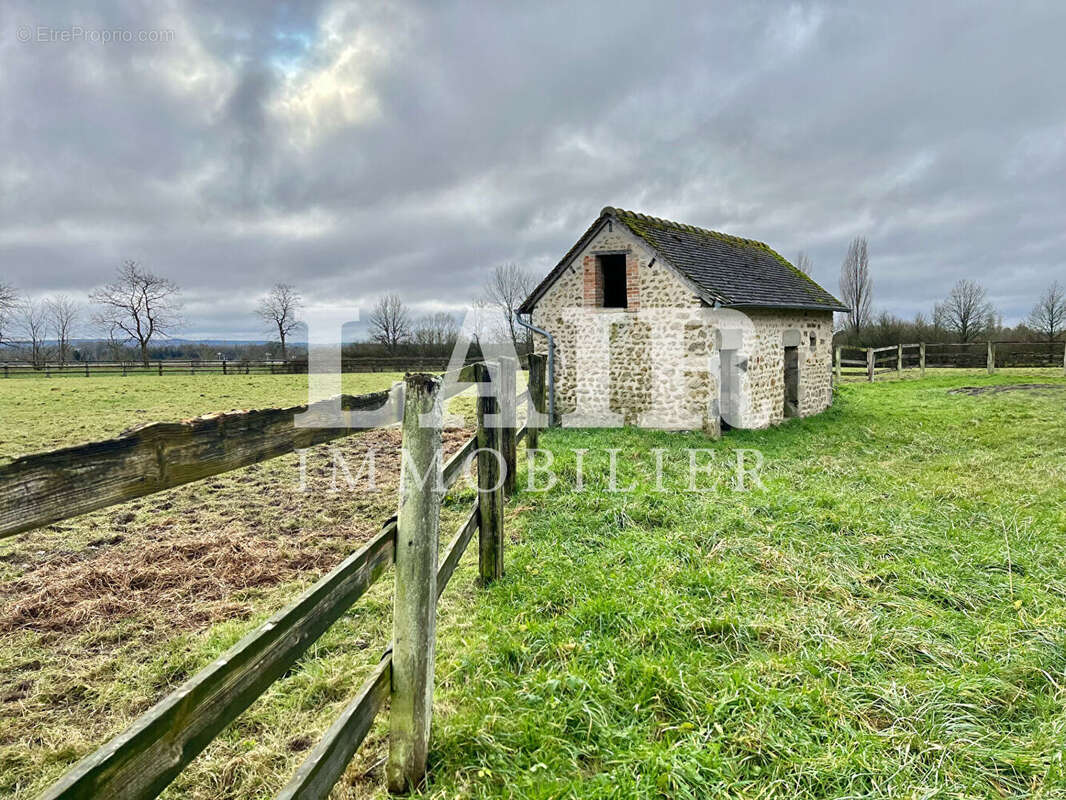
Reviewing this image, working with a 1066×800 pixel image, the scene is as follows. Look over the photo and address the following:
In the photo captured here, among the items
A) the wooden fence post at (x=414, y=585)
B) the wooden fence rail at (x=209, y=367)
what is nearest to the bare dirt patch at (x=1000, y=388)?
the wooden fence post at (x=414, y=585)

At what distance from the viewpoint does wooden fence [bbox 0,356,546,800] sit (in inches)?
46.8

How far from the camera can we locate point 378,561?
224 centimetres

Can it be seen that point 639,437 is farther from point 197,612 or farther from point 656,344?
point 197,612

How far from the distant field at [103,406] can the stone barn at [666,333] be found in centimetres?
609

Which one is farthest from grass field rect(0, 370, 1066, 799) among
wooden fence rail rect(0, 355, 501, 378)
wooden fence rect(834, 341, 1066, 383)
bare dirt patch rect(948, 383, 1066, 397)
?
wooden fence rail rect(0, 355, 501, 378)

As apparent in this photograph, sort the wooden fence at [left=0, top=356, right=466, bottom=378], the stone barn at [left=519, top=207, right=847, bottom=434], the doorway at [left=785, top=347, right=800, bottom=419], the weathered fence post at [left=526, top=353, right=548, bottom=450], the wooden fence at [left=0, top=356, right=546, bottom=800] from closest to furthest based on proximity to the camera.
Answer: the wooden fence at [left=0, top=356, right=546, bottom=800], the weathered fence post at [left=526, top=353, right=548, bottom=450], the stone barn at [left=519, top=207, right=847, bottom=434], the doorway at [left=785, top=347, right=800, bottom=419], the wooden fence at [left=0, top=356, right=466, bottom=378]

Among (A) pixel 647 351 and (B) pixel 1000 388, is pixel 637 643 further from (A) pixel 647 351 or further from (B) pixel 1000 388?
(B) pixel 1000 388

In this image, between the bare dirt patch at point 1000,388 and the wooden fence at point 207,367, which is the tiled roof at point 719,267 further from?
the wooden fence at point 207,367

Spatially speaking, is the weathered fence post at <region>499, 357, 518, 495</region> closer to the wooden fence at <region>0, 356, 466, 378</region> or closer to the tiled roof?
the tiled roof

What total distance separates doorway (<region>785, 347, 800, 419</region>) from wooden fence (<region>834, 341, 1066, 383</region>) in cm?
1201

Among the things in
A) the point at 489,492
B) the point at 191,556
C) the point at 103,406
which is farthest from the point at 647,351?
the point at 103,406

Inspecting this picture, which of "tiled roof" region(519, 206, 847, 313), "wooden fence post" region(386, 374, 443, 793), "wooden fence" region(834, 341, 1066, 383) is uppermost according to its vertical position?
"tiled roof" region(519, 206, 847, 313)

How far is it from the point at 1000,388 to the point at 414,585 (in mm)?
22117

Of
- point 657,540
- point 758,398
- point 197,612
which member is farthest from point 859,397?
point 197,612
